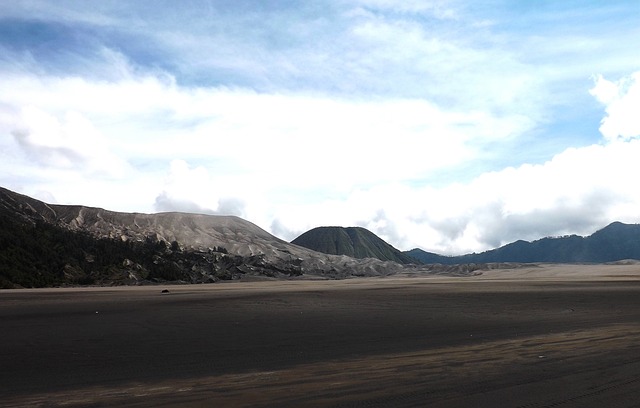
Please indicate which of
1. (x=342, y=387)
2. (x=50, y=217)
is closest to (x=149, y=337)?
(x=342, y=387)

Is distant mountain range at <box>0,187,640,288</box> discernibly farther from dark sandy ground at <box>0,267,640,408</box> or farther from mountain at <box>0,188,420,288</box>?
dark sandy ground at <box>0,267,640,408</box>

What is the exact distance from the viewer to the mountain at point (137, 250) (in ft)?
272

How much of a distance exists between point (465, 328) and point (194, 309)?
544 inches

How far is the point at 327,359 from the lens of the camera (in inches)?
477

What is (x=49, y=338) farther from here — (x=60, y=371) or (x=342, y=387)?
(x=342, y=387)

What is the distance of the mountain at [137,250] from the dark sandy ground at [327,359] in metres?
61.9

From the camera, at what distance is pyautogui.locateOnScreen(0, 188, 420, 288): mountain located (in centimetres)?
8298

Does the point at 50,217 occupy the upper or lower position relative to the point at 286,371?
upper

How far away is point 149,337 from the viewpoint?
1627 cm

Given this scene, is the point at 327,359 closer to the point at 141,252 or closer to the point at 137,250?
the point at 141,252

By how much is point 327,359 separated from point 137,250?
100956 mm

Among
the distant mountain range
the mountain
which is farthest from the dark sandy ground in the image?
the mountain

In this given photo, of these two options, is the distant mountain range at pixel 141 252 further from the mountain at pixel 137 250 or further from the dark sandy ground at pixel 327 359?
the dark sandy ground at pixel 327 359

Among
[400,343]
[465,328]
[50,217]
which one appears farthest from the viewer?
[50,217]
